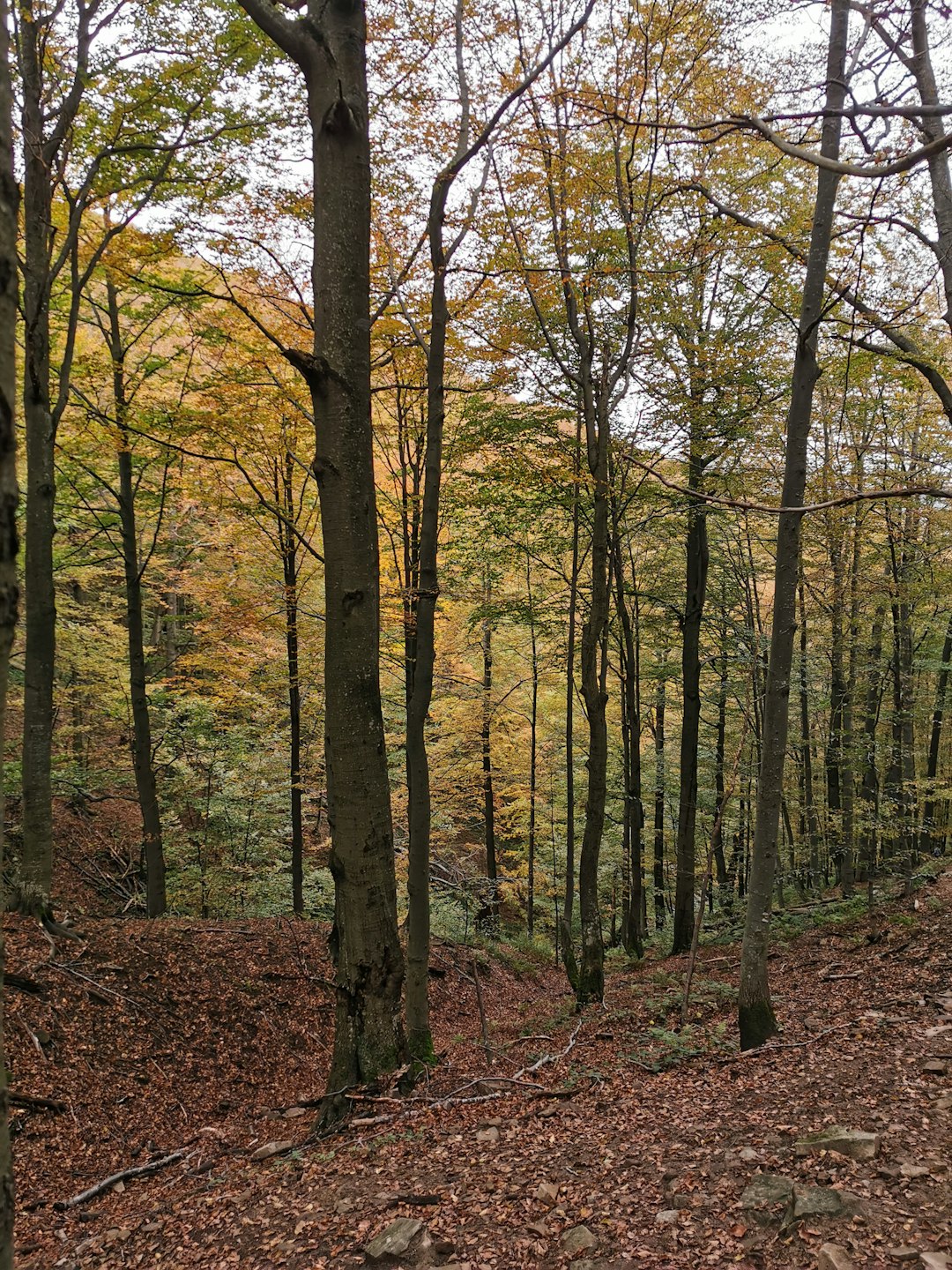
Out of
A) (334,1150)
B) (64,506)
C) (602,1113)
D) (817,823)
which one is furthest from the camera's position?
(817,823)

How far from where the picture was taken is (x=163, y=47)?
7.64 m

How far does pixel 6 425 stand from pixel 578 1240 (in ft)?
12.6

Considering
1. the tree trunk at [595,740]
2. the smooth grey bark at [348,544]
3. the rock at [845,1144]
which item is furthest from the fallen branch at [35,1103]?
the rock at [845,1144]

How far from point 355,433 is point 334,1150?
4.58 metres

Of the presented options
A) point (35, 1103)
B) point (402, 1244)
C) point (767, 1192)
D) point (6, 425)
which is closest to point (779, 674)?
point (767, 1192)

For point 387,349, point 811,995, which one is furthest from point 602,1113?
point 387,349

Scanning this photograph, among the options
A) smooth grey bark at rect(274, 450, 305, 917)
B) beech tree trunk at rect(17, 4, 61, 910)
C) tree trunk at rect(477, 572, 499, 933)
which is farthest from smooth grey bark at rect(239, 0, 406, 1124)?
tree trunk at rect(477, 572, 499, 933)

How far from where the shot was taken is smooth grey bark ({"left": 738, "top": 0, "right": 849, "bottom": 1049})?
543cm

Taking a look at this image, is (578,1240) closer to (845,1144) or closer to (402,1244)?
(402,1244)

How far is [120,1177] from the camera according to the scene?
4777mm

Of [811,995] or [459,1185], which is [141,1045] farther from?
[811,995]

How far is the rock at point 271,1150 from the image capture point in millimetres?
4449

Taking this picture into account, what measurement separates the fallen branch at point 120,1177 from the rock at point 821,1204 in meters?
4.40

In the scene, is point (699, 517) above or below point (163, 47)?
below
